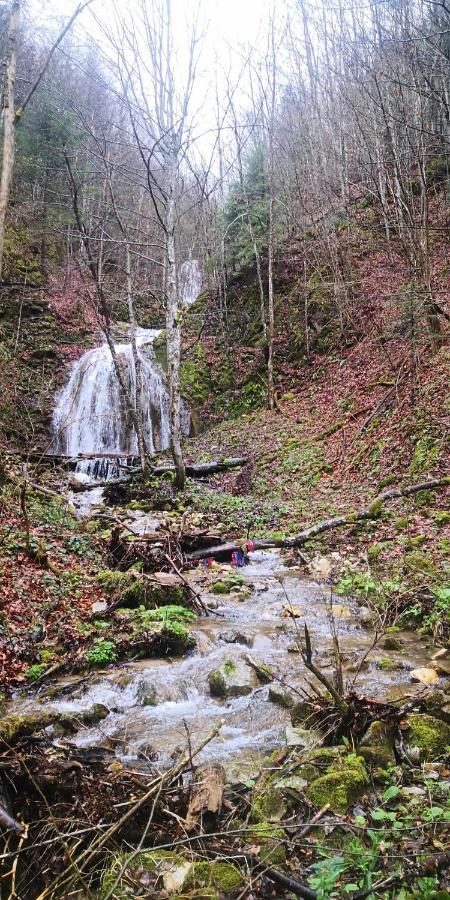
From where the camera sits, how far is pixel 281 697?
4020mm

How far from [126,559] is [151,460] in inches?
355

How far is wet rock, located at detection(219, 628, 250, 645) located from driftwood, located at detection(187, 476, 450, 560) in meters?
2.67

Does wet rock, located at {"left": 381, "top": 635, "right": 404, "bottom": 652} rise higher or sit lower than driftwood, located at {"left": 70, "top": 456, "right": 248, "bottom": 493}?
lower

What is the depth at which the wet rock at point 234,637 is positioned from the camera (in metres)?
5.46

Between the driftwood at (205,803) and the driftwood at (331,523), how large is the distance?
553 centimetres

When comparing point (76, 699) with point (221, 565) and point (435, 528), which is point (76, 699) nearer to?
point (221, 565)

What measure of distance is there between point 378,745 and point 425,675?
135 centimetres

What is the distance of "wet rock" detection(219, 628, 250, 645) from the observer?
5461 millimetres

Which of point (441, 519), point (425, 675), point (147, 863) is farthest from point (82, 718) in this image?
point (441, 519)

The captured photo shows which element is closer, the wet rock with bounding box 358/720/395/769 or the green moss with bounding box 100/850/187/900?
the green moss with bounding box 100/850/187/900

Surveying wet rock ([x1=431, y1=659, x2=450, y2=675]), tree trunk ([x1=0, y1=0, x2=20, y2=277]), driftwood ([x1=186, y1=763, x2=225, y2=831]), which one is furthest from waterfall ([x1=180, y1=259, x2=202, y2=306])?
driftwood ([x1=186, y1=763, x2=225, y2=831])

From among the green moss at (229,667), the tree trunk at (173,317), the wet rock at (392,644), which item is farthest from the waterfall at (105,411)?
the wet rock at (392,644)

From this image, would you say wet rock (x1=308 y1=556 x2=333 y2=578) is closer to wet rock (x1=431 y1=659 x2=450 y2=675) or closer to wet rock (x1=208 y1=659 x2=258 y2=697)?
wet rock (x1=431 y1=659 x2=450 y2=675)

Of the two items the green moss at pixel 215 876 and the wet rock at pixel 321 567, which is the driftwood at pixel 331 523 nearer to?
the wet rock at pixel 321 567
